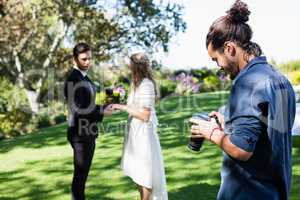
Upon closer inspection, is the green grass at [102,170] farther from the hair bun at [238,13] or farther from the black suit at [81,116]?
the hair bun at [238,13]

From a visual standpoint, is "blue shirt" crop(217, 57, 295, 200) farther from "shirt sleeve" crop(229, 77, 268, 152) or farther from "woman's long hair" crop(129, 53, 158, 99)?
"woman's long hair" crop(129, 53, 158, 99)

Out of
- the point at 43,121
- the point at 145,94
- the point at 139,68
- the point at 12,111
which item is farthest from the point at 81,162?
the point at 43,121

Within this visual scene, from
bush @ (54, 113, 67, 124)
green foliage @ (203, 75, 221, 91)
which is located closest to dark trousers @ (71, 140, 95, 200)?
bush @ (54, 113, 67, 124)

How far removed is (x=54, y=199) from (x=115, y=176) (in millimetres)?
1215

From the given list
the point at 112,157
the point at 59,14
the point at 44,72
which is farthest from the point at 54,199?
the point at 44,72

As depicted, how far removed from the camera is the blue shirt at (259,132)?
1864mm

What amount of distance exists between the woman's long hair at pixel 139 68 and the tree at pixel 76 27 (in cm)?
1164

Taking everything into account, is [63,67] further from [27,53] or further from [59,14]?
[59,14]

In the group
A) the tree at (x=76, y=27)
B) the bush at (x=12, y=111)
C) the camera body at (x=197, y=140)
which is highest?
the tree at (x=76, y=27)

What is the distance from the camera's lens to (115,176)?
671cm

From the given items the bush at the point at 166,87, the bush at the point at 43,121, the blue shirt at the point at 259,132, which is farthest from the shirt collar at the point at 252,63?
the bush at the point at 166,87

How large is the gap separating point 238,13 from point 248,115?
1.58ft

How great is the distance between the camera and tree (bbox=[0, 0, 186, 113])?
16109 mm

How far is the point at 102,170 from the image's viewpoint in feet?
23.6
